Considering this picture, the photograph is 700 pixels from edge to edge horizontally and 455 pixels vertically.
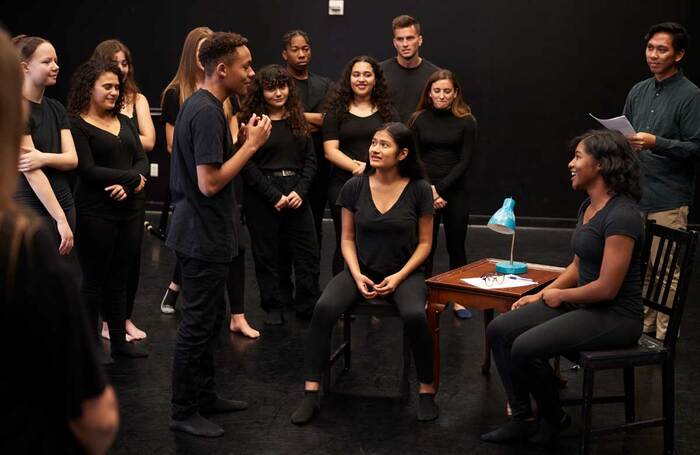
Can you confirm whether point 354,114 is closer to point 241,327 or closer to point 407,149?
point 407,149

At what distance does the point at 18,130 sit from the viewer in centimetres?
122

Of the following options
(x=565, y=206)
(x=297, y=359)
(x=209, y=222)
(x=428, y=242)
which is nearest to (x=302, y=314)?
(x=297, y=359)

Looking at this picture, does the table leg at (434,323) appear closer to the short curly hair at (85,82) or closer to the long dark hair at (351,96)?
the long dark hair at (351,96)

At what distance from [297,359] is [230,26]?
4365mm

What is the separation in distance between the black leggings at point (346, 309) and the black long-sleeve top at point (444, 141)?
4.05 ft

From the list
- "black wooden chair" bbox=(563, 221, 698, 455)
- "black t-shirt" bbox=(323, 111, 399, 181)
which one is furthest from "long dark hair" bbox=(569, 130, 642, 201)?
"black t-shirt" bbox=(323, 111, 399, 181)

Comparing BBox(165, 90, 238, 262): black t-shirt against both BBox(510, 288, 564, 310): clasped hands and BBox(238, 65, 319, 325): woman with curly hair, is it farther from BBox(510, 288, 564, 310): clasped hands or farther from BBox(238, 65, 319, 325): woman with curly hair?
BBox(238, 65, 319, 325): woman with curly hair

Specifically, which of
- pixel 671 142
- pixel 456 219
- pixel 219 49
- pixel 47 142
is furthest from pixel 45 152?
pixel 671 142

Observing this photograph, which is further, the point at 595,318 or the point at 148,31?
the point at 148,31

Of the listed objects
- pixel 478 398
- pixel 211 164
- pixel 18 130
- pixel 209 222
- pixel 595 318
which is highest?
pixel 18 130

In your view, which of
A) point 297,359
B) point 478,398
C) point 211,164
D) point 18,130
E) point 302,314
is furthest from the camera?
point 302,314

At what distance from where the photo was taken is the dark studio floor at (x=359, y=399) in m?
3.47

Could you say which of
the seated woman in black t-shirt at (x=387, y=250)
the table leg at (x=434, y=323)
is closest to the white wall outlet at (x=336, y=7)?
the seated woman in black t-shirt at (x=387, y=250)

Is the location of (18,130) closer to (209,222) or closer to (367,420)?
(209,222)
